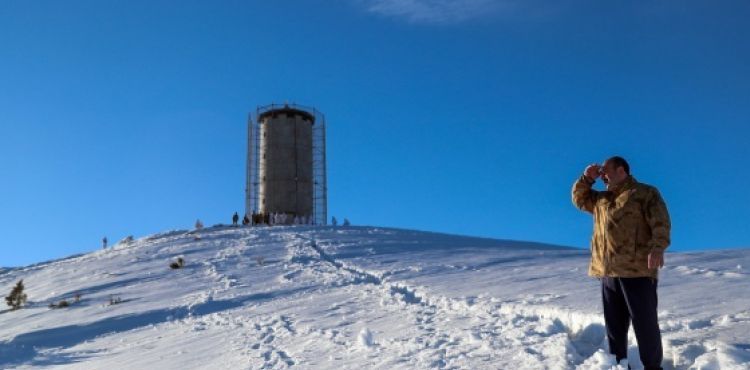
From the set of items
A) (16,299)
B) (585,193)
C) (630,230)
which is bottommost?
(16,299)

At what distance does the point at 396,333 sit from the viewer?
6.29m

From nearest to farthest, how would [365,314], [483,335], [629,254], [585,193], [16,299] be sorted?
[629,254]
[585,193]
[483,335]
[365,314]
[16,299]

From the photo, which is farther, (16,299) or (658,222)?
(16,299)

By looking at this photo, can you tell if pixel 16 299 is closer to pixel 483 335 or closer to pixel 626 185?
pixel 483 335

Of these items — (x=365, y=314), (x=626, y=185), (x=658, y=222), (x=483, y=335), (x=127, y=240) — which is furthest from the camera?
(x=127, y=240)

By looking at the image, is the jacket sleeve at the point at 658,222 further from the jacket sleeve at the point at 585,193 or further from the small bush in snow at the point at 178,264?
the small bush in snow at the point at 178,264

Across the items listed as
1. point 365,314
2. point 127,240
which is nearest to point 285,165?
point 127,240

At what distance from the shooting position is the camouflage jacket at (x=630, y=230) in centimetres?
414

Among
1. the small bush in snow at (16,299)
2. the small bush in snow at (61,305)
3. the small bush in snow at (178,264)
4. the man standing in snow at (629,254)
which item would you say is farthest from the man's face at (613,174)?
the small bush in snow at (16,299)

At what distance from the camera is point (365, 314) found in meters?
7.68

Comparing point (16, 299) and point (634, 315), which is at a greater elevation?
point (634, 315)

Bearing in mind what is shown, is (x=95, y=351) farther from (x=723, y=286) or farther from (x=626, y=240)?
(x=723, y=286)

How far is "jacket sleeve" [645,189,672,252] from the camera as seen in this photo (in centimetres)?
405

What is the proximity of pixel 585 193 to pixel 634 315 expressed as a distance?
105 cm
